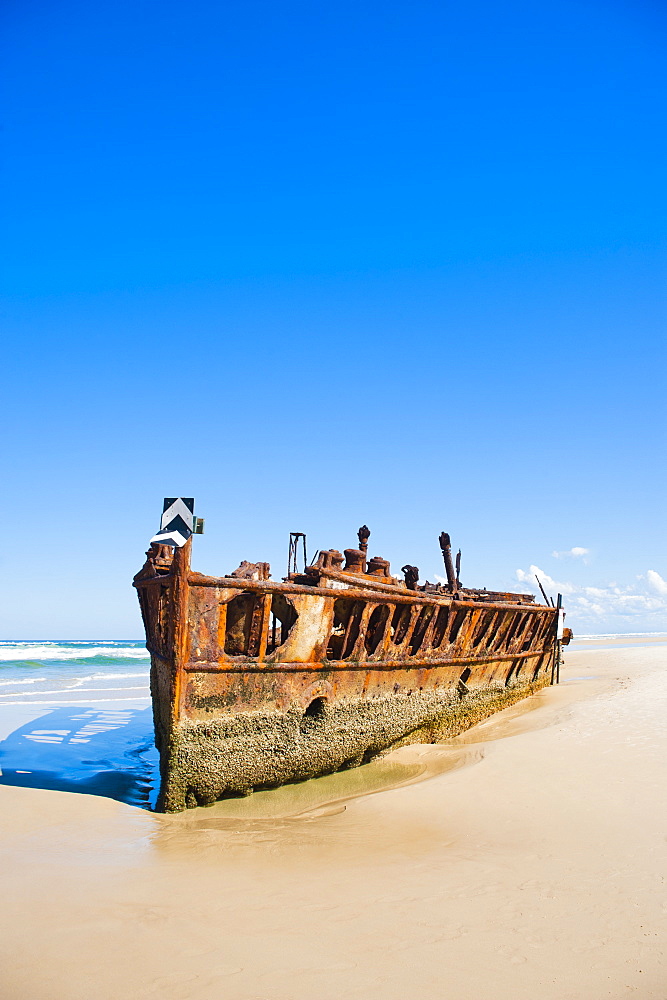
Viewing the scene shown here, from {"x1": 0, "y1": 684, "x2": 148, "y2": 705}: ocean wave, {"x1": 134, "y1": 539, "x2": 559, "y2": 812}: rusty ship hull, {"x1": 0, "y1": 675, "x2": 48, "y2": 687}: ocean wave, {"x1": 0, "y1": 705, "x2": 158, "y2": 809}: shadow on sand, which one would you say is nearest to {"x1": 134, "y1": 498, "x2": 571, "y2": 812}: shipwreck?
{"x1": 134, "y1": 539, "x2": 559, "y2": 812}: rusty ship hull

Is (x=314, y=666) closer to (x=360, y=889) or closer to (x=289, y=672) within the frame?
(x=289, y=672)

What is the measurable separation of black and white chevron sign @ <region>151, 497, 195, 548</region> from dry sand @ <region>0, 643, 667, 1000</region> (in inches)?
105

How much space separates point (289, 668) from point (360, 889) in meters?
2.51

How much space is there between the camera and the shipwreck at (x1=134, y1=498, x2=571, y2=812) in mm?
5832

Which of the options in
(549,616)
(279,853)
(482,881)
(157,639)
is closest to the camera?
(482,881)

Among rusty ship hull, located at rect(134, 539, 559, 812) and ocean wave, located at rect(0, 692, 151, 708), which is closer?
rusty ship hull, located at rect(134, 539, 559, 812)

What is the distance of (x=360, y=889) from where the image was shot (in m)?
4.09

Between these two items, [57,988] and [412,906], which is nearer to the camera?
[57,988]

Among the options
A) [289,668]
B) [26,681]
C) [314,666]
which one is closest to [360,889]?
[289,668]

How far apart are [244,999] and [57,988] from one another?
941 mm

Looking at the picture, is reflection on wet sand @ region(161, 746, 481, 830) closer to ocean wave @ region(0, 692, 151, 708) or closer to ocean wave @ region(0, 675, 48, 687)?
ocean wave @ region(0, 692, 151, 708)

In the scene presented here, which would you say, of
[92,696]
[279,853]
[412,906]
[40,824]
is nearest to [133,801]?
[40,824]

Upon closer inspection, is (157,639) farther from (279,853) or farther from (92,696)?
(92,696)

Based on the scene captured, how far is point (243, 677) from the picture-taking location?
19.9 feet
